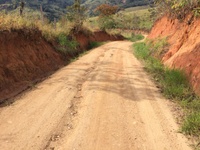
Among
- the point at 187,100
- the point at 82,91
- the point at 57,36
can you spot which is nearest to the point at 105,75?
the point at 82,91

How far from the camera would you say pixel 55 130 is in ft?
20.2

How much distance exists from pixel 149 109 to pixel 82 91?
2.74 meters

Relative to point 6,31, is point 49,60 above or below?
below

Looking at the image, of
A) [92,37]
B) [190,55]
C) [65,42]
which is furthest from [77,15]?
[190,55]

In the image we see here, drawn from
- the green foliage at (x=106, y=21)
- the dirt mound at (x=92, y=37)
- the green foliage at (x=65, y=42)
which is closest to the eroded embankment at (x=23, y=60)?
the green foliage at (x=65, y=42)

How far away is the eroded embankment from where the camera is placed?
31.8 feet

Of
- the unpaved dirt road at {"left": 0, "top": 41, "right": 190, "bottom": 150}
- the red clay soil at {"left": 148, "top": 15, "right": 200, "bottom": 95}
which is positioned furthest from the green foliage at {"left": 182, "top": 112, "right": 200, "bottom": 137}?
the red clay soil at {"left": 148, "top": 15, "right": 200, "bottom": 95}

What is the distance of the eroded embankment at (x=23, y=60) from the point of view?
9.69 meters

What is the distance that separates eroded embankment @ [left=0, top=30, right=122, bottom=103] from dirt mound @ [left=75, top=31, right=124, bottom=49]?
829 centimetres

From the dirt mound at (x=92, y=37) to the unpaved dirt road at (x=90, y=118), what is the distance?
14509 mm

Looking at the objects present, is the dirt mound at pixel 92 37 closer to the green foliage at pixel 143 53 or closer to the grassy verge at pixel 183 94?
the green foliage at pixel 143 53

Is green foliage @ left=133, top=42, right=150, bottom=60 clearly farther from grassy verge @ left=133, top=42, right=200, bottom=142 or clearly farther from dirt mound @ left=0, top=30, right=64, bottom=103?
dirt mound @ left=0, top=30, right=64, bottom=103

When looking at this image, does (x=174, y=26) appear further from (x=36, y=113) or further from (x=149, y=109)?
(x=36, y=113)

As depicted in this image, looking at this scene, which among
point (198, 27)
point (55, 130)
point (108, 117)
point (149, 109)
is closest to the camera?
point (55, 130)
